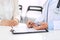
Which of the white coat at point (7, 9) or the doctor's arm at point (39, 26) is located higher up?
the white coat at point (7, 9)

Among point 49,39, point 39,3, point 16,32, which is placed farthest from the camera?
point 39,3

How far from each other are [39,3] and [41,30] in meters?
1.39

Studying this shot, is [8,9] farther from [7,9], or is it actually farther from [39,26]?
[39,26]

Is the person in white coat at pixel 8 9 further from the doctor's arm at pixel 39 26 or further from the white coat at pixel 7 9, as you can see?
the doctor's arm at pixel 39 26

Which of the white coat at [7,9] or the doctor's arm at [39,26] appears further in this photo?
the white coat at [7,9]

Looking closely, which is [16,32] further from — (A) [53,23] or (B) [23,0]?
(B) [23,0]

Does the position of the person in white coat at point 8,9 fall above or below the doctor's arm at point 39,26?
above

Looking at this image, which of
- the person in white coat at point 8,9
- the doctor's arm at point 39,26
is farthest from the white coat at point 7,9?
the doctor's arm at point 39,26

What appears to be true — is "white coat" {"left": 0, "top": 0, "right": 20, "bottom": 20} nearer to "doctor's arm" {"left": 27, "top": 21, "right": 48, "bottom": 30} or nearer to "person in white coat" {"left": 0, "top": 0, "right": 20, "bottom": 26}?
"person in white coat" {"left": 0, "top": 0, "right": 20, "bottom": 26}

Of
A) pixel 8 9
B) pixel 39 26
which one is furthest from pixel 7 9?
pixel 39 26

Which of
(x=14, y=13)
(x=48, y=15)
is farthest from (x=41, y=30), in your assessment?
(x=14, y=13)

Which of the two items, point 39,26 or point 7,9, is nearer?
point 39,26

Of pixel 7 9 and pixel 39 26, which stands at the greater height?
pixel 7 9

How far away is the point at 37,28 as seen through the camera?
123cm
